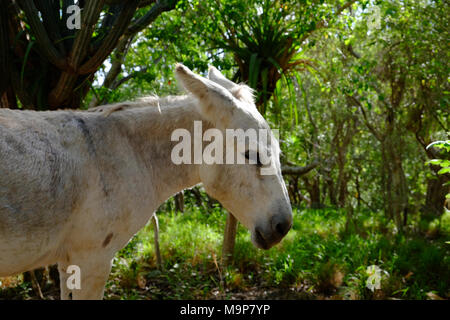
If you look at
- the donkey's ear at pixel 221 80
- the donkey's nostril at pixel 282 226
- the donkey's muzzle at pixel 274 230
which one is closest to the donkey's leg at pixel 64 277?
the donkey's muzzle at pixel 274 230

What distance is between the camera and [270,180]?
7.59 feet

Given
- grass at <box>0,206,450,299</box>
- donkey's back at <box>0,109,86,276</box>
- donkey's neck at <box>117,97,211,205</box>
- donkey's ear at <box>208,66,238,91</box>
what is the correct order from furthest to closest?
grass at <box>0,206,450,299</box> < donkey's ear at <box>208,66,238,91</box> < donkey's neck at <box>117,97,211,205</box> < donkey's back at <box>0,109,86,276</box>

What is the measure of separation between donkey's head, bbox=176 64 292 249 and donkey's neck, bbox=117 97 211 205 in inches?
6.1

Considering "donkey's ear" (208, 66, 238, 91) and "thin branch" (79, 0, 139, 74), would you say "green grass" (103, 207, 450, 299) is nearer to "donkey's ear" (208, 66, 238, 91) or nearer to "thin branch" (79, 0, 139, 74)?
"donkey's ear" (208, 66, 238, 91)

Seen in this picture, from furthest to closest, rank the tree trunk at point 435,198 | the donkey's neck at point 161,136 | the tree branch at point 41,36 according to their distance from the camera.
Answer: the tree trunk at point 435,198
the tree branch at point 41,36
the donkey's neck at point 161,136

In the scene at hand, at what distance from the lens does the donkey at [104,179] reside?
189cm

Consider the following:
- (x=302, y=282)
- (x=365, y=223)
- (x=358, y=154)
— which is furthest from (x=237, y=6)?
(x=358, y=154)

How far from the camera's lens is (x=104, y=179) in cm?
218

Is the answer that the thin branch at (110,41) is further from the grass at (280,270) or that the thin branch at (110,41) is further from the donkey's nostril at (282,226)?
the grass at (280,270)

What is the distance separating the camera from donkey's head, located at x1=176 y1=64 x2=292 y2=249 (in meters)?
2.28

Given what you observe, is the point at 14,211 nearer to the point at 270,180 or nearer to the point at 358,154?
the point at 270,180

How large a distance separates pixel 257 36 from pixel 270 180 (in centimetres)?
272

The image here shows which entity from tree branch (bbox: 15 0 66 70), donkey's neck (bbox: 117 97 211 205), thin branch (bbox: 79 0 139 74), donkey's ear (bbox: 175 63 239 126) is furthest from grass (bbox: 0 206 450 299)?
tree branch (bbox: 15 0 66 70)

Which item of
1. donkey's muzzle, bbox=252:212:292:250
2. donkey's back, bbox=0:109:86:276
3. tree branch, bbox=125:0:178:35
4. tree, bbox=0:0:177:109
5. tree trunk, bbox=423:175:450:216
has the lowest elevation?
tree trunk, bbox=423:175:450:216
